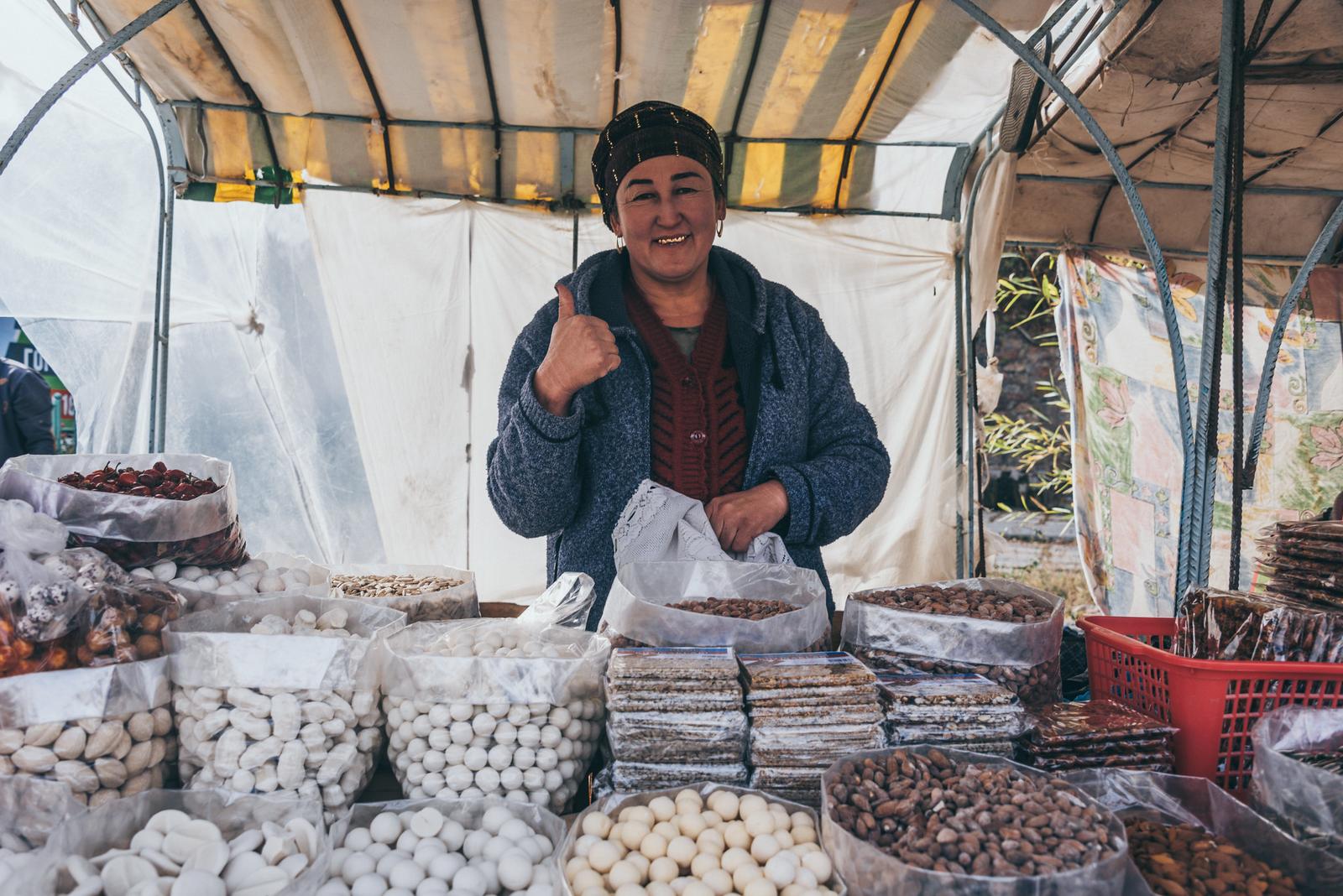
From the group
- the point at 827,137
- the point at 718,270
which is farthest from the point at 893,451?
the point at 718,270

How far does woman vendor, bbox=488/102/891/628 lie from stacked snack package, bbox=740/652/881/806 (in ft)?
2.05

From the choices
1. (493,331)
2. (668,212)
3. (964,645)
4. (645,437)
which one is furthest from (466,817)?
(493,331)

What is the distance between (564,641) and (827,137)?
2787 mm

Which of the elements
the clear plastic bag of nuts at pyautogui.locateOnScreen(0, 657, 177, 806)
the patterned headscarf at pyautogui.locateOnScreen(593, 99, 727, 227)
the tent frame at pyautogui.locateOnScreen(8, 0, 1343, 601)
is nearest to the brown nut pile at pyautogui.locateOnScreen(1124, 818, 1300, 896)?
the tent frame at pyautogui.locateOnScreen(8, 0, 1343, 601)

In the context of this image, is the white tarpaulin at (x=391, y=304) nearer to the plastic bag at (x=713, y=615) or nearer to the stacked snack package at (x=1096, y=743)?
the plastic bag at (x=713, y=615)

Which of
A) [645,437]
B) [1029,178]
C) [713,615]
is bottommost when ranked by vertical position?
[713,615]

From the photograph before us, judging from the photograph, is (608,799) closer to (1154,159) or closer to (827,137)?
(827,137)

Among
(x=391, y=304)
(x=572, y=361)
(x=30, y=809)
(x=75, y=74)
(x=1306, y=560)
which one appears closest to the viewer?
(x=30, y=809)

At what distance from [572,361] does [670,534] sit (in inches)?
14.1

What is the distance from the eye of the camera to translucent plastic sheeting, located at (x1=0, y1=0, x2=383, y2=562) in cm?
332

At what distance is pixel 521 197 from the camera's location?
3605 mm

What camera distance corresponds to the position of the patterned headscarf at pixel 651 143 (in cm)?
181

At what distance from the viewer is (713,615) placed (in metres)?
1.19

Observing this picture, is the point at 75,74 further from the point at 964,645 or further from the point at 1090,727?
the point at 1090,727
